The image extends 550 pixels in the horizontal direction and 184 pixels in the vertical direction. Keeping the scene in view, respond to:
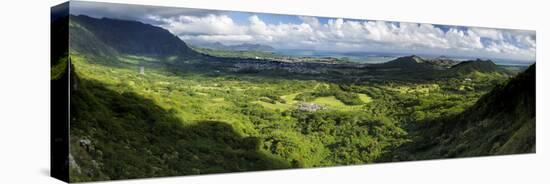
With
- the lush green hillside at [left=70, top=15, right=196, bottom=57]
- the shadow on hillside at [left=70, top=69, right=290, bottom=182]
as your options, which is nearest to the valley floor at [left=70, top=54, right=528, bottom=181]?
the shadow on hillside at [left=70, top=69, right=290, bottom=182]

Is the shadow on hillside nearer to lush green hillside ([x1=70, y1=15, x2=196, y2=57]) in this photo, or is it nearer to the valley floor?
the valley floor

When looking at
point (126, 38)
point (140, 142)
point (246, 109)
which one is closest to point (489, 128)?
point (246, 109)

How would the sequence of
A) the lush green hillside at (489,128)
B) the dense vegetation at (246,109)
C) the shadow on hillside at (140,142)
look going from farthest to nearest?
the lush green hillside at (489,128), the dense vegetation at (246,109), the shadow on hillside at (140,142)

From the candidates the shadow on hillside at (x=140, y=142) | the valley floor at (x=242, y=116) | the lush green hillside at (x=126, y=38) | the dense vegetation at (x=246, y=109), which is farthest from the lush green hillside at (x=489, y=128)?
the lush green hillside at (x=126, y=38)

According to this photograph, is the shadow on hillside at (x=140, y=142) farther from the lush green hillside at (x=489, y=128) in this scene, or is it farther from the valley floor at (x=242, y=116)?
the lush green hillside at (x=489, y=128)

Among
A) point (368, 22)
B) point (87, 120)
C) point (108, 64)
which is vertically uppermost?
point (368, 22)

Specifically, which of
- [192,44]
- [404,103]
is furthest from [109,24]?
[404,103]

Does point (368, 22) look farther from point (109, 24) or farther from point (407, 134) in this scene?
point (109, 24)

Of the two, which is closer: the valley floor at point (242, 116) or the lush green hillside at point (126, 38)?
the lush green hillside at point (126, 38)
